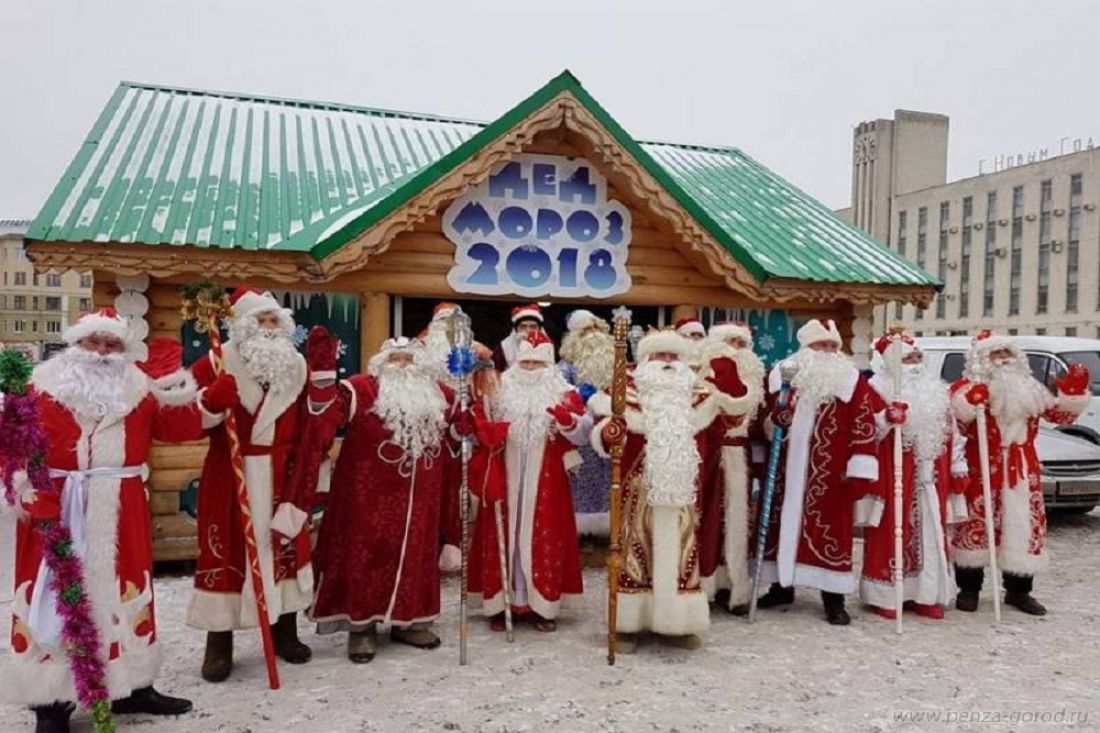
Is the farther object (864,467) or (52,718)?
(864,467)

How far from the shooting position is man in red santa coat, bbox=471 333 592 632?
494 centimetres

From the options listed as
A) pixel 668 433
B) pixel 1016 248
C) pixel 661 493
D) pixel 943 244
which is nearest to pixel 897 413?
pixel 668 433

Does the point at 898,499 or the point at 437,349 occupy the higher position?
the point at 437,349

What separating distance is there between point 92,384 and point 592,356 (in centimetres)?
400

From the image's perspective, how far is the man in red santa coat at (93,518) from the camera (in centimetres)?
332

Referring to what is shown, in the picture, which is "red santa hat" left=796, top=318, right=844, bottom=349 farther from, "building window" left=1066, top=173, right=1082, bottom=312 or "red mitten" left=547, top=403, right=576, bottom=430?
"building window" left=1066, top=173, right=1082, bottom=312

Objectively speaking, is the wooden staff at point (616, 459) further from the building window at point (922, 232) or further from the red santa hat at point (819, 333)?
the building window at point (922, 232)

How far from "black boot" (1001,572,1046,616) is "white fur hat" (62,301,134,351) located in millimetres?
5733

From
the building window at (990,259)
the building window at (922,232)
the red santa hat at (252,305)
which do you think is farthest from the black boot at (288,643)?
the building window at (922,232)

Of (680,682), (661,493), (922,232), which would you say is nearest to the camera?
(680,682)

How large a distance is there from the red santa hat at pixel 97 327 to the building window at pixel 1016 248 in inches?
1972

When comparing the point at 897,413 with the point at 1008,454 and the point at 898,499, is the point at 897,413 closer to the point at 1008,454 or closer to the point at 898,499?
the point at 898,499

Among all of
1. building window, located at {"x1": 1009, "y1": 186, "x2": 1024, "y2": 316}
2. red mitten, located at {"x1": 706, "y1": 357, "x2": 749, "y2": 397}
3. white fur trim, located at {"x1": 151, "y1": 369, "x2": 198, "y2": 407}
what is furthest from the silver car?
building window, located at {"x1": 1009, "y1": 186, "x2": 1024, "y2": 316}

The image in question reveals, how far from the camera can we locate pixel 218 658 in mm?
4219
